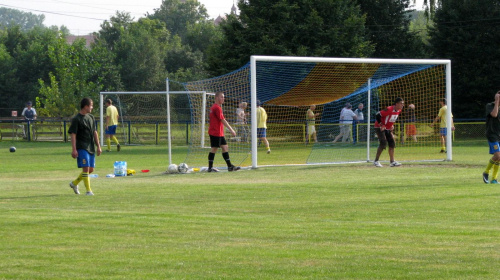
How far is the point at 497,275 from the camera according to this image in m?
6.42

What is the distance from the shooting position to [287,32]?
36281 mm

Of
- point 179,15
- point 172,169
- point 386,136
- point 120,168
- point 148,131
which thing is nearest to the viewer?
point 120,168

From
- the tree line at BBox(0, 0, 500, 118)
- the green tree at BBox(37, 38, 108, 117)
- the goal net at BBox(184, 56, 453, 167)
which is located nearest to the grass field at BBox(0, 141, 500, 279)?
the goal net at BBox(184, 56, 453, 167)

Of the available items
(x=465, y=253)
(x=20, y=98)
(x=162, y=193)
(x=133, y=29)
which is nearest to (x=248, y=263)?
(x=465, y=253)

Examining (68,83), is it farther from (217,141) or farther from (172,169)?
(217,141)

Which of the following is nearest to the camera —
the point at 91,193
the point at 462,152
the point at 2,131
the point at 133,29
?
the point at 91,193

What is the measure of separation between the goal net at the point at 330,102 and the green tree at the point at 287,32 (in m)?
3.93

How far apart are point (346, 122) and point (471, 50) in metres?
13.0

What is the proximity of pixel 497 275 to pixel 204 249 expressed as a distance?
2.99 metres

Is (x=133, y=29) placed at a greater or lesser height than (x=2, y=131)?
greater

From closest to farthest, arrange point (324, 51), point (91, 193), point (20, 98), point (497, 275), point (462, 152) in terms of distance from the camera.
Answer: point (497, 275), point (91, 193), point (462, 152), point (324, 51), point (20, 98)

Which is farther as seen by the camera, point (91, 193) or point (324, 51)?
point (324, 51)

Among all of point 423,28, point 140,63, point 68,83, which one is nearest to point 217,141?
point 68,83

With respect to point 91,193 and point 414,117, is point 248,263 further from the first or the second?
point 414,117
